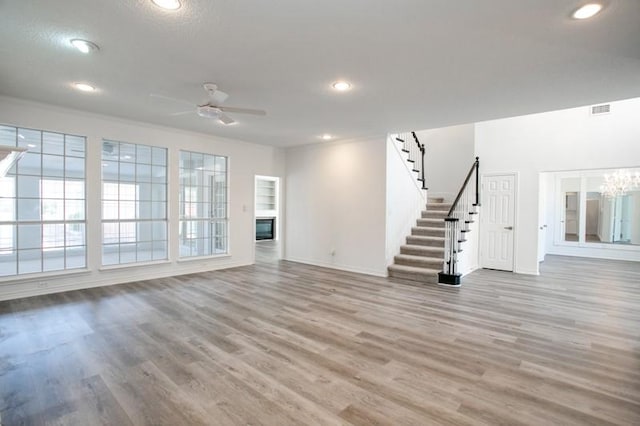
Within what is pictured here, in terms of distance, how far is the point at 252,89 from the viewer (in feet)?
12.8

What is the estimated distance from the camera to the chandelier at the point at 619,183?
870 centimetres

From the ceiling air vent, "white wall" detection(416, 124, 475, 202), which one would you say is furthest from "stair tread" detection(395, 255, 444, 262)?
the ceiling air vent

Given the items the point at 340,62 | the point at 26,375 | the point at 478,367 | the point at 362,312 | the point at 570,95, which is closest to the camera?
the point at 26,375

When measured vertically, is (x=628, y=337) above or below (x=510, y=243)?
below

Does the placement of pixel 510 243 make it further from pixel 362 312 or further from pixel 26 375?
pixel 26 375

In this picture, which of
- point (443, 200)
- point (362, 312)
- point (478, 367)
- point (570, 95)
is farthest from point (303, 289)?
point (443, 200)

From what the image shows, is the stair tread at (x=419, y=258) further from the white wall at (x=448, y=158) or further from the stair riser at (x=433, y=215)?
the white wall at (x=448, y=158)

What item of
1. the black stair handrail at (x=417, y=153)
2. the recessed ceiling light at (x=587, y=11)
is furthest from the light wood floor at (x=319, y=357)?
the black stair handrail at (x=417, y=153)

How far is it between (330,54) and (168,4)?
4.58 feet

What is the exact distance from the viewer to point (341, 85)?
3.74 meters

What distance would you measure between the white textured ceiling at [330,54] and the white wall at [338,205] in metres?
2.05

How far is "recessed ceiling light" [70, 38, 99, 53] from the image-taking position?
2802 mm

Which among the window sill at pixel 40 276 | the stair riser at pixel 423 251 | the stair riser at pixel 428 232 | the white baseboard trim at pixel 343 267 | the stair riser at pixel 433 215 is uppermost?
the stair riser at pixel 433 215

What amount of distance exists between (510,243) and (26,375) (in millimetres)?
7918
